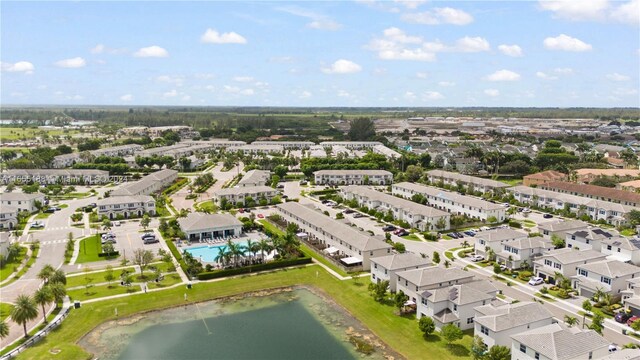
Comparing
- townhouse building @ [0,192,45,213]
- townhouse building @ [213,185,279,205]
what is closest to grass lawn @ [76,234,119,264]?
townhouse building @ [0,192,45,213]

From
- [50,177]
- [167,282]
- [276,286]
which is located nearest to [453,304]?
[276,286]

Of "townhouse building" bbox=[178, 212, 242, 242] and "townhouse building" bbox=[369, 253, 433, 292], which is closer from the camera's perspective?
"townhouse building" bbox=[369, 253, 433, 292]

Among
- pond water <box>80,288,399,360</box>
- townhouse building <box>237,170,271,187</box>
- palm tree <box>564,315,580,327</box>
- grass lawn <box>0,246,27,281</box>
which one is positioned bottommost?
pond water <box>80,288,399,360</box>

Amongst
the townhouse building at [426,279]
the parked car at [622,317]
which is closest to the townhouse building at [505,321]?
the townhouse building at [426,279]

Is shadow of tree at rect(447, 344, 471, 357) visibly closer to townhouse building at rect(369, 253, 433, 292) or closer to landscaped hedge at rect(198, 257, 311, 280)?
townhouse building at rect(369, 253, 433, 292)

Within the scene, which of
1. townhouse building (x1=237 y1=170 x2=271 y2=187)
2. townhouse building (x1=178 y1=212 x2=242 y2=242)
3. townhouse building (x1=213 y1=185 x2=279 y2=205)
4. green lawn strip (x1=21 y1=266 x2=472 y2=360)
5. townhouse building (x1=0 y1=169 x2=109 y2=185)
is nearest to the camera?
green lawn strip (x1=21 y1=266 x2=472 y2=360)

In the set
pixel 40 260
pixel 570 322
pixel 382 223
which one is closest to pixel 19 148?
pixel 40 260

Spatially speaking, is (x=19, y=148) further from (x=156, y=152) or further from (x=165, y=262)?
(x=165, y=262)

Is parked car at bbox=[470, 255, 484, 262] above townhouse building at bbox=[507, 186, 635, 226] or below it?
below

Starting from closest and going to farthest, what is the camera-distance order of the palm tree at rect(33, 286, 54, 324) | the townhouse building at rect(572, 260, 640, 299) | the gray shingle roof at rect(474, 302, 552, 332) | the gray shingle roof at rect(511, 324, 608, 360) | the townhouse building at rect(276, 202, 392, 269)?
the gray shingle roof at rect(511, 324, 608, 360)
the gray shingle roof at rect(474, 302, 552, 332)
the palm tree at rect(33, 286, 54, 324)
the townhouse building at rect(572, 260, 640, 299)
the townhouse building at rect(276, 202, 392, 269)
